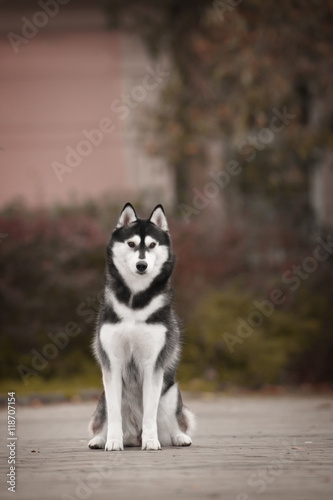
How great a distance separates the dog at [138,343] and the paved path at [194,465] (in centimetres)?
27

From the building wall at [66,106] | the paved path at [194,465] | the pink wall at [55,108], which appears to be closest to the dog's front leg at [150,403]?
the paved path at [194,465]

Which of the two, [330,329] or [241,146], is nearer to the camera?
[330,329]

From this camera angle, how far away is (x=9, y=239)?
17.3m

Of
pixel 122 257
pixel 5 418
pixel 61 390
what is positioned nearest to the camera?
pixel 122 257

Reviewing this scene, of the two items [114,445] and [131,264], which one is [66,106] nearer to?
[131,264]

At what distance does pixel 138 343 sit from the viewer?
7.97m

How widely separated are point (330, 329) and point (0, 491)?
1170 centimetres

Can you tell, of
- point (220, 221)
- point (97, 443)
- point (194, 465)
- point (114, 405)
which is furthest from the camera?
point (220, 221)

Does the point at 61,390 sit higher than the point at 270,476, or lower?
lower

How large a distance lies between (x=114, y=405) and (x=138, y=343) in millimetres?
511

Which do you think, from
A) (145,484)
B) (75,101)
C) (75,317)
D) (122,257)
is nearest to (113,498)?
(145,484)

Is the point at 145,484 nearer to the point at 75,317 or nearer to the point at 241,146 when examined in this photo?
the point at 75,317

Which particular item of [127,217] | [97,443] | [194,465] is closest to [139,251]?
[127,217]

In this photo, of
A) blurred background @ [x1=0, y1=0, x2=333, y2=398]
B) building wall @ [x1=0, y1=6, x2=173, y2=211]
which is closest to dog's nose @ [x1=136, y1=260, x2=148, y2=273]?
blurred background @ [x1=0, y1=0, x2=333, y2=398]
